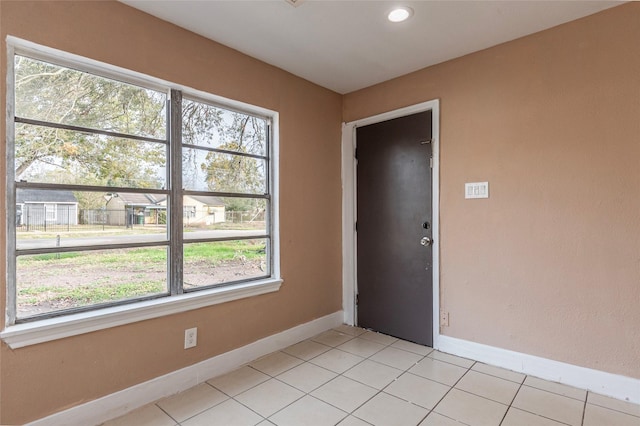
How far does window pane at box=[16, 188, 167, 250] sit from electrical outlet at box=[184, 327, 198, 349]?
67 cm

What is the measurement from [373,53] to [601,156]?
173 centimetres

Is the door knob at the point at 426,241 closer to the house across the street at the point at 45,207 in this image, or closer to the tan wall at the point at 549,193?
the tan wall at the point at 549,193

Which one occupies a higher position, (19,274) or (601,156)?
(601,156)

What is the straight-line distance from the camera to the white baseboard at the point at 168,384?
5.76ft

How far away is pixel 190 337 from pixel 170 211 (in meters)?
0.88

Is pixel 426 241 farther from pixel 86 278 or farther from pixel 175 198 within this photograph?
pixel 86 278

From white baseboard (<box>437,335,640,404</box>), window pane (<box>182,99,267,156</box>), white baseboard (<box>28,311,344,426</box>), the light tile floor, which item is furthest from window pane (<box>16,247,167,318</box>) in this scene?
white baseboard (<box>437,335,640,404</box>)

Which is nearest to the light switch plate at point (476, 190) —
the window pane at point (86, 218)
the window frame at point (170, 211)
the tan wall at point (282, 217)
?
the tan wall at point (282, 217)

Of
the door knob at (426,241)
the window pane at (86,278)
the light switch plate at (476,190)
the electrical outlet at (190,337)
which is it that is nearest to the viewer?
the window pane at (86,278)

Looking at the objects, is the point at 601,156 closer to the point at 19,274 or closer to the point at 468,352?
the point at 468,352

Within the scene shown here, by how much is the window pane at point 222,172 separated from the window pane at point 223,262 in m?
0.44

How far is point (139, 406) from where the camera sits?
1956 millimetres

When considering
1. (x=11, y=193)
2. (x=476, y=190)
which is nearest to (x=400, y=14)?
(x=476, y=190)

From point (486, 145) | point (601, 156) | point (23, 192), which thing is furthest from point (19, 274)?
point (601, 156)
